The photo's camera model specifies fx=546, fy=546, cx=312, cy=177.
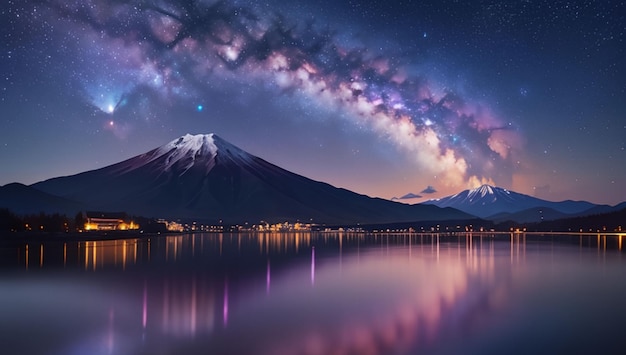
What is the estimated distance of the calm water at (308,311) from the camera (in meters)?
14.8

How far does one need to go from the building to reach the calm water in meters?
80.6

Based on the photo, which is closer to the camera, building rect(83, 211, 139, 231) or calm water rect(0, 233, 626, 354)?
calm water rect(0, 233, 626, 354)

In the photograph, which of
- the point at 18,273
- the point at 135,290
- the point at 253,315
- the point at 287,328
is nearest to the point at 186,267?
the point at 18,273

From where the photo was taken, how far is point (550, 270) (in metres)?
37.1

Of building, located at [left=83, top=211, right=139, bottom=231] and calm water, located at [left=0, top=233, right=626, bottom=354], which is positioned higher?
calm water, located at [left=0, top=233, right=626, bottom=354]

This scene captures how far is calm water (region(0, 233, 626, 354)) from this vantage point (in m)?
14.8

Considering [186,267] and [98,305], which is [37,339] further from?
[186,267]

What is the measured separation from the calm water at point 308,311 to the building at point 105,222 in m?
80.6

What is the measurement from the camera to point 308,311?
20.5 meters

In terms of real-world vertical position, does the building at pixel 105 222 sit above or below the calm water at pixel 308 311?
below

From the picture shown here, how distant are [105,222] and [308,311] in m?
110

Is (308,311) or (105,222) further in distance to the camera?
(105,222)

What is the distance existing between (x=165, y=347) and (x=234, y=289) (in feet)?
38.2

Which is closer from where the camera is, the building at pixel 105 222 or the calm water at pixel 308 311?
the calm water at pixel 308 311
